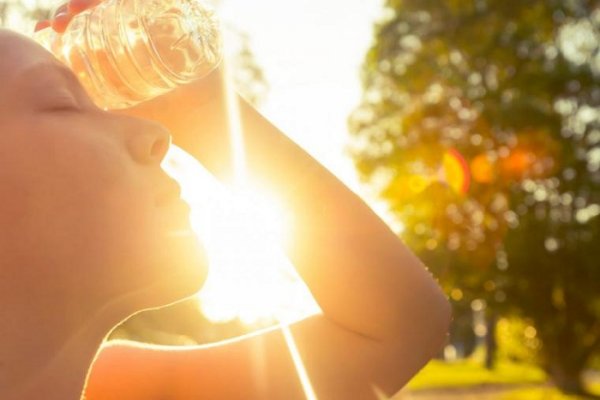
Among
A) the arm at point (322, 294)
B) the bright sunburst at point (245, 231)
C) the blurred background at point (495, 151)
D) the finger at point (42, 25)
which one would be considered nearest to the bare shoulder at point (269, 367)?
the arm at point (322, 294)

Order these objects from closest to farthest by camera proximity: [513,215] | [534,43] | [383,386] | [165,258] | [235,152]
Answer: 1. [165,258]
2. [383,386]
3. [235,152]
4. [534,43]
5. [513,215]

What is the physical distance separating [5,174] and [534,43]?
916 inches

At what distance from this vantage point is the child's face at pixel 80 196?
139 centimetres

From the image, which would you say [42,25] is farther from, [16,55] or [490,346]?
[490,346]

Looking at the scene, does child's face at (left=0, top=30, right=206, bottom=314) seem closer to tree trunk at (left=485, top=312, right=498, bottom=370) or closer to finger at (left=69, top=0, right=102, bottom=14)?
finger at (left=69, top=0, right=102, bottom=14)

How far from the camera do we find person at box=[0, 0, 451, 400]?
138cm

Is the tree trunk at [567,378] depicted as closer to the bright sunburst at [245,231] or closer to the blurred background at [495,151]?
the blurred background at [495,151]

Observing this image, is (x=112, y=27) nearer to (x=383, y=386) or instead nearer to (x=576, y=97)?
(x=383, y=386)

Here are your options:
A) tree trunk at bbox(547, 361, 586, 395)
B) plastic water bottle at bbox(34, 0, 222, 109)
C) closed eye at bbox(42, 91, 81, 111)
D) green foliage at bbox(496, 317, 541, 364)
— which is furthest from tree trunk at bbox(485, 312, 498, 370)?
closed eye at bbox(42, 91, 81, 111)

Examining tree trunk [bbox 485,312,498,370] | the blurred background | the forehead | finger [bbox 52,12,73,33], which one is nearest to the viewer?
the forehead

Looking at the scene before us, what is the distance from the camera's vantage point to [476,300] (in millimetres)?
27344

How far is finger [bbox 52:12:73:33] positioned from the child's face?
484mm

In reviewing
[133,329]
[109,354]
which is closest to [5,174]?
[109,354]

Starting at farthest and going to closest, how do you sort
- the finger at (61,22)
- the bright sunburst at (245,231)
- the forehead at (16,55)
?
the bright sunburst at (245,231)
the finger at (61,22)
the forehead at (16,55)
